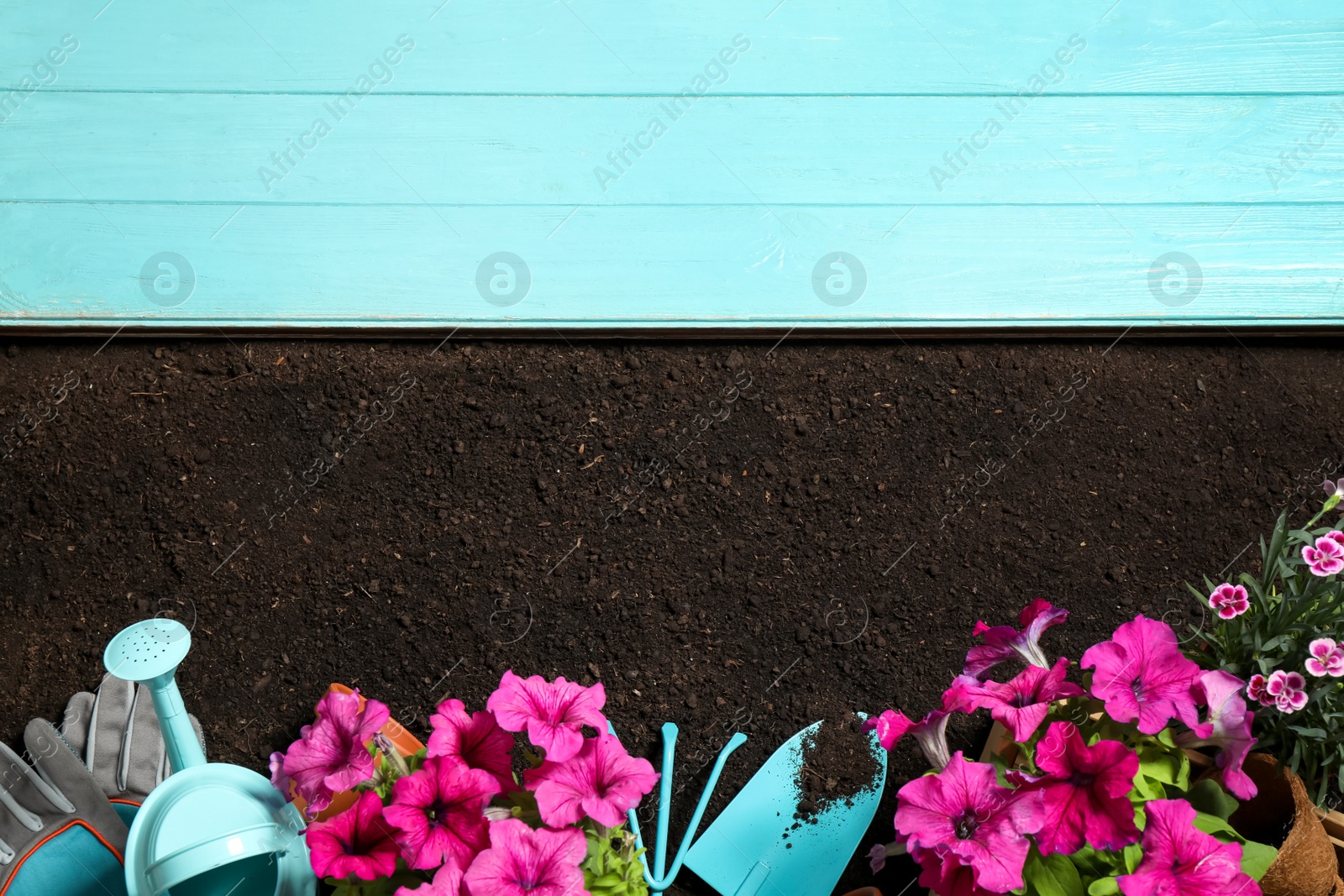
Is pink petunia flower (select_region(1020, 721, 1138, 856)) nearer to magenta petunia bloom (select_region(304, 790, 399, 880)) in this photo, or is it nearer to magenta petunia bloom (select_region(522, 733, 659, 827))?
magenta petunia bloom (select_region(522, 733, 659, 827))

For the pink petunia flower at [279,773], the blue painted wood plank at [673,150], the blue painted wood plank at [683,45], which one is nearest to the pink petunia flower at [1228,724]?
the pink petunia flower at [279,773]

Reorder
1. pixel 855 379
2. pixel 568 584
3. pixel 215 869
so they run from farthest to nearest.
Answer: pixel 855 379
pixel 568 584
pixel 215 869

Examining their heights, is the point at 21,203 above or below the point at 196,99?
below

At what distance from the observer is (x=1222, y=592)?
103 centimetres

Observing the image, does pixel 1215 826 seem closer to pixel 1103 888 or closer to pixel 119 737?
pixel 1103 888

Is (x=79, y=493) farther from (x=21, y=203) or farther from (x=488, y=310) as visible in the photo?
(x=488, y=310)

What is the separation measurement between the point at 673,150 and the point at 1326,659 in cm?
130

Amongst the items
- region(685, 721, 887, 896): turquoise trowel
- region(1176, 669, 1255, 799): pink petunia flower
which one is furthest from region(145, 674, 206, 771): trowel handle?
region(1176, 669, 1255, 799): pink petunia flower

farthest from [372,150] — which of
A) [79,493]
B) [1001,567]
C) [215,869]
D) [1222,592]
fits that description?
[1222,592]

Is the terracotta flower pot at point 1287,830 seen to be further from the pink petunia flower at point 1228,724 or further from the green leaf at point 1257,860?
the pink petunia flower at point 1228,724

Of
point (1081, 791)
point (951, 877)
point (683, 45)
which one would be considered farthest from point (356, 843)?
point (683, 45)

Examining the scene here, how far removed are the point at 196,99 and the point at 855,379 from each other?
1.36 m

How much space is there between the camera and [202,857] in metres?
0.90

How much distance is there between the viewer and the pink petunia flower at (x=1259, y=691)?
0.98 m
